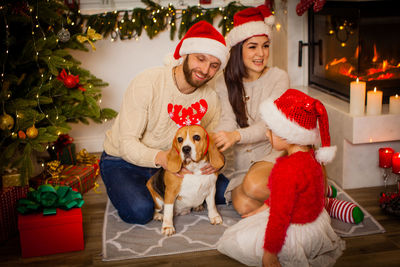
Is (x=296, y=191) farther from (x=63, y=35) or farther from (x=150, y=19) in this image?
(x=150, y=19)

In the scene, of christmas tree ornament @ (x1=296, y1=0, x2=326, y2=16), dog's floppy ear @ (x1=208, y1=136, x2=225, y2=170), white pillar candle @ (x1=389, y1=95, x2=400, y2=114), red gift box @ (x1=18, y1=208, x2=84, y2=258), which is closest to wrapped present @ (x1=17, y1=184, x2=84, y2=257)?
red gift box @ (x1=18, y1=208, x2=84, y2=258)

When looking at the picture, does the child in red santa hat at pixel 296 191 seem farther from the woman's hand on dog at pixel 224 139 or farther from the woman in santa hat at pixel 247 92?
the woman in santa hat at pixel 247 92

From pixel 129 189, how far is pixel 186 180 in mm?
423

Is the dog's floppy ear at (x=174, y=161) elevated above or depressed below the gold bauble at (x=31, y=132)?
below

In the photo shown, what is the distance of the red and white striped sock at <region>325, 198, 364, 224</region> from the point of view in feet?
9.11

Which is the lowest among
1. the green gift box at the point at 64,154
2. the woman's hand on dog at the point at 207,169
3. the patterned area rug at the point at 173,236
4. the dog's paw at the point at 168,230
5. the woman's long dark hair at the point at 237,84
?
the patterned area rug at the point at 173,236

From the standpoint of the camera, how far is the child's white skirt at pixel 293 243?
215 cm

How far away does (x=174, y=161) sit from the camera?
8.58 ft

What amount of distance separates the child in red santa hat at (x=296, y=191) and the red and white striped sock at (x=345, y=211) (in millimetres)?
587

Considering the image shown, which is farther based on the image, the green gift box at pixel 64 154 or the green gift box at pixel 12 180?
the green gift box at pixel 64 154

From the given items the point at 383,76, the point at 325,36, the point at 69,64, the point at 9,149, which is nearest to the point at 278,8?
the point at 325,36

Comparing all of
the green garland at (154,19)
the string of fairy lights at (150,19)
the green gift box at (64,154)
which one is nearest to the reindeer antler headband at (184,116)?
the green gift box at (64,154)

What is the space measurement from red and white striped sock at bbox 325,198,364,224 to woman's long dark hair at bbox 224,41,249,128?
2.44ft

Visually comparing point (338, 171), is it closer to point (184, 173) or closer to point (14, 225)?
point (184, 173)
